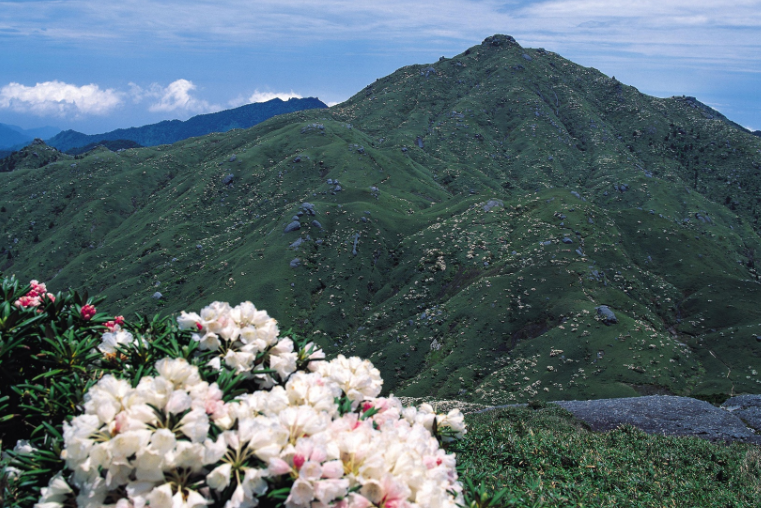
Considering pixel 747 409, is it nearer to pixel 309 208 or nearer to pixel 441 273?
pixel 441 273

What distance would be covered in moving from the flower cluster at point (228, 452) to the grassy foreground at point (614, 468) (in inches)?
364

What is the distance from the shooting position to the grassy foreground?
15.7m

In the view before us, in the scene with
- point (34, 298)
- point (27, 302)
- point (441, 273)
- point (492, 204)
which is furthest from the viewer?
point (492, 204)

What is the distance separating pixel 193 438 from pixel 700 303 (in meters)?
124

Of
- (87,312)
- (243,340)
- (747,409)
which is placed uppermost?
(87,312)

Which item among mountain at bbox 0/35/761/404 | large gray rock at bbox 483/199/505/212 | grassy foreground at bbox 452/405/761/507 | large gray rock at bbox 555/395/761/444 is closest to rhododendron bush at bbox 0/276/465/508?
grassy foreground at bbox 452/405/761/507

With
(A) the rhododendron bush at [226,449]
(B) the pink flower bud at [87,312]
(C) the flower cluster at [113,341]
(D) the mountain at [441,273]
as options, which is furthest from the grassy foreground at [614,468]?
(D) the mountain at [441,273]

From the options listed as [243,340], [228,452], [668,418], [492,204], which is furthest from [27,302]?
[492,204]

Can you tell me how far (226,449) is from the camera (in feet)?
15.7

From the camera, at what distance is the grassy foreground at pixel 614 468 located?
15734mm

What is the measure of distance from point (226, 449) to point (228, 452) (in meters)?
0.18

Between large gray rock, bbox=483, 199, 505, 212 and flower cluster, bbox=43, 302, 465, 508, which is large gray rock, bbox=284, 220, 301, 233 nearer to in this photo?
large gray rock, bbox=483, 199, 505, 212

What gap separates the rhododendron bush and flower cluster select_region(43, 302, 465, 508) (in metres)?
0.01

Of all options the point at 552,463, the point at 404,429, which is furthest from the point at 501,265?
the point at 404,429
